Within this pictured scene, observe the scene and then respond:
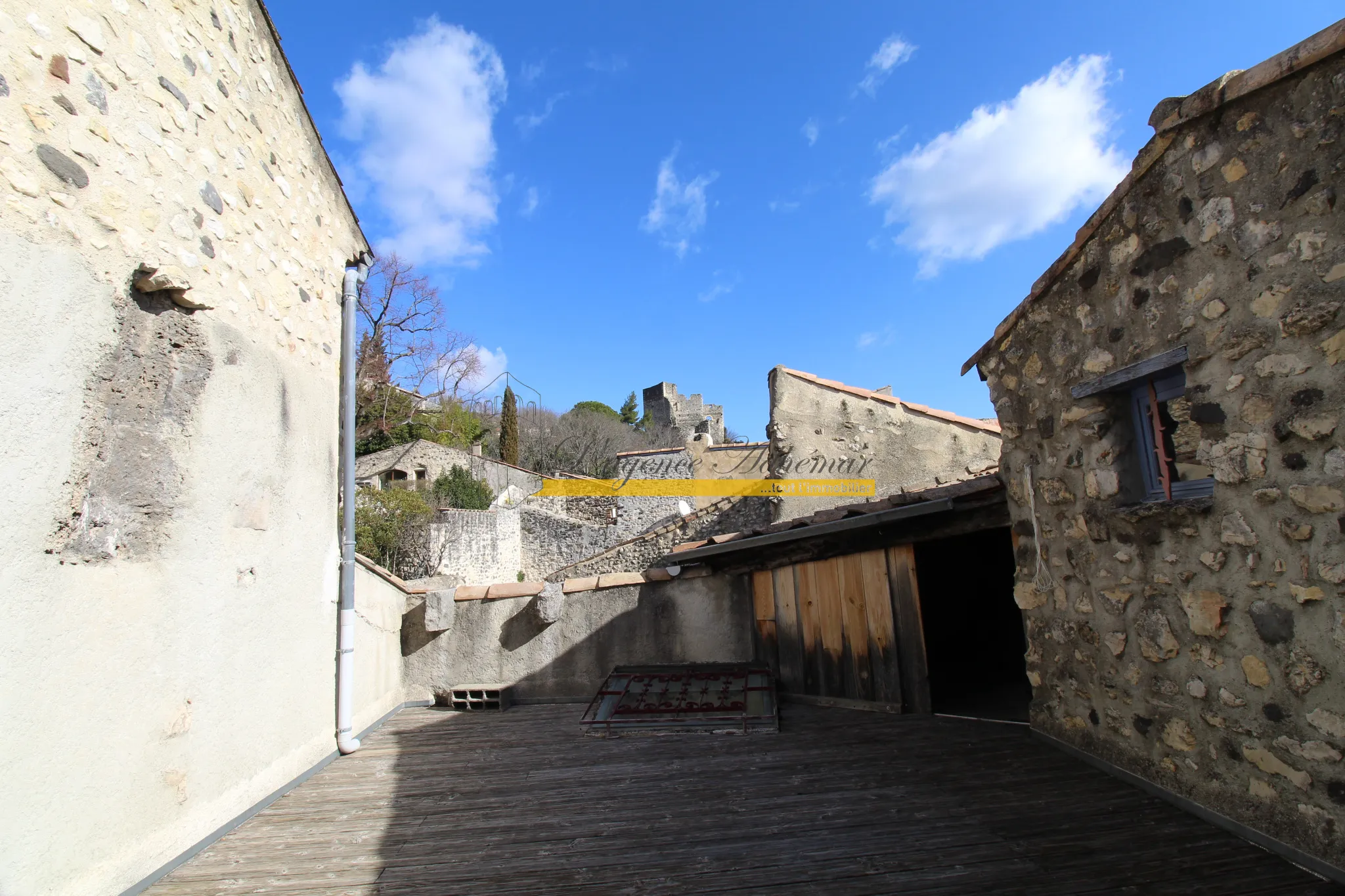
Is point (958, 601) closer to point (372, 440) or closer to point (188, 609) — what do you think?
point (188, 609)

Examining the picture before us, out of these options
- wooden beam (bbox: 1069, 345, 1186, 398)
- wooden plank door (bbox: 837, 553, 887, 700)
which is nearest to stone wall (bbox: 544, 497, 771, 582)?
wooden plank door (bbox: 837, 553, 887, 700)

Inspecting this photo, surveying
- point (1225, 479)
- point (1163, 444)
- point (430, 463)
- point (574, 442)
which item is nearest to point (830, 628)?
point (1163, 444)

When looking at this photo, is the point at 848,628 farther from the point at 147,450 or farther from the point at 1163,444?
the point at 147,450

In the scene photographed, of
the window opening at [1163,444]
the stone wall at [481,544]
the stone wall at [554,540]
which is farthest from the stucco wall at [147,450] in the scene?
the stone wall at [554,540]

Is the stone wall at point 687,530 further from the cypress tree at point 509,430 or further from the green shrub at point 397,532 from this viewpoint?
the cypress tree at point 509,430

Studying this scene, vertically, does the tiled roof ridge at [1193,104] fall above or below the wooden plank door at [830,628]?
above

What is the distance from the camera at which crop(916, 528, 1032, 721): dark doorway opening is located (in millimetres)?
8047

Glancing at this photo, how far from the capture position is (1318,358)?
269 centimetres

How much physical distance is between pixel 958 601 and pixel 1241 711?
18.2 feet

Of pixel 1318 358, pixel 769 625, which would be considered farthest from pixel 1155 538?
pixel 769 625

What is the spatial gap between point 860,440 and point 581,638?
6.77 metres

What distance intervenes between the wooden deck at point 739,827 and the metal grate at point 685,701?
Result: 11.1 inches

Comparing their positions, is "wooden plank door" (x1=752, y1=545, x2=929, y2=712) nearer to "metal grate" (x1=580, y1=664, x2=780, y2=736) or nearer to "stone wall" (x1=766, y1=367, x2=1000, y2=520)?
"metal grate" (x1=580, y1=664, x2=780, y2=736)

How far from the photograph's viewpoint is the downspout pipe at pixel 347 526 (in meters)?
4.94
